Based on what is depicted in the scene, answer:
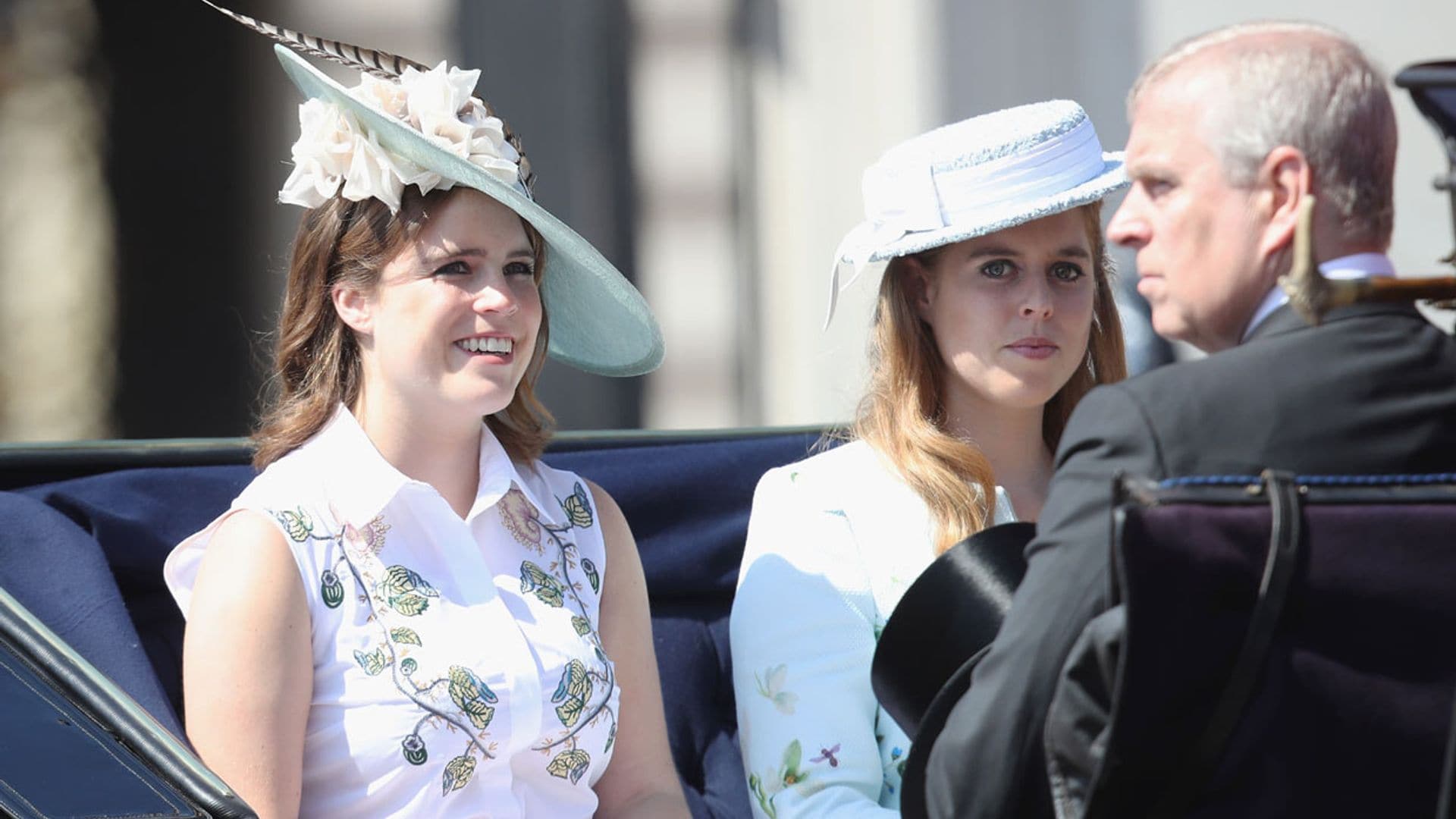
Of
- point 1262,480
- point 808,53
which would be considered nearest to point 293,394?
point 1262,480

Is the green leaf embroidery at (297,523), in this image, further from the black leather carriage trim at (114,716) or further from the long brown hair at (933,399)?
the long brown hair at (933,399)

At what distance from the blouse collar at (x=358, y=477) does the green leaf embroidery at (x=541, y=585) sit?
0.11m

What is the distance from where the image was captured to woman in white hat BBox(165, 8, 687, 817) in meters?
2.24

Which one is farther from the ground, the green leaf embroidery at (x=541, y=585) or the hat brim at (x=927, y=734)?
the hat brim at (x=927, y=734)

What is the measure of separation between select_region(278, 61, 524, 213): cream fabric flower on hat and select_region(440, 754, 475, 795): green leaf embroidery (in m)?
0.74

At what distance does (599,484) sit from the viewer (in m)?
3.02

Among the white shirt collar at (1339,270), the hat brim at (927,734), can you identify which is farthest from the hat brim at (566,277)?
the white shirt collar at (1339,270)

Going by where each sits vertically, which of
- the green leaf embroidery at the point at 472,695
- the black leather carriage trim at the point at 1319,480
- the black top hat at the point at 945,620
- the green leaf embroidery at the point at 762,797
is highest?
the black leather carriage trim at the point at 1319,480

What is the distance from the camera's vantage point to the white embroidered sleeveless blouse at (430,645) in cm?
225

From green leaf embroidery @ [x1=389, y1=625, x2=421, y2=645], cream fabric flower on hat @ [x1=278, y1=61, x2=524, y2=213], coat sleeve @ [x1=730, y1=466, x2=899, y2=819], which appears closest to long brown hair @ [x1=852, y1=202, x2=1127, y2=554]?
coat sleeve @ [x1=730, y1=466, x2=899, y2=819]

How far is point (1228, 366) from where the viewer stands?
152 centimetres

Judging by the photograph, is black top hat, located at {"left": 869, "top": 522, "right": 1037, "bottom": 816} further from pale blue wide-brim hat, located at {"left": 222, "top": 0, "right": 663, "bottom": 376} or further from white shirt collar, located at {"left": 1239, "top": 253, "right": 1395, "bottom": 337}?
pale blue wide-brim hat, located at {"left": 222, "top": 0, "right": 663, "bottom": 376}

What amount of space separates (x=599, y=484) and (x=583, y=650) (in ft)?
2.00

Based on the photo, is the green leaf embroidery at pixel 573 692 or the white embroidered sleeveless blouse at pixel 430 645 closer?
the white embroidered sleeveless blouse at pixel 430 645
